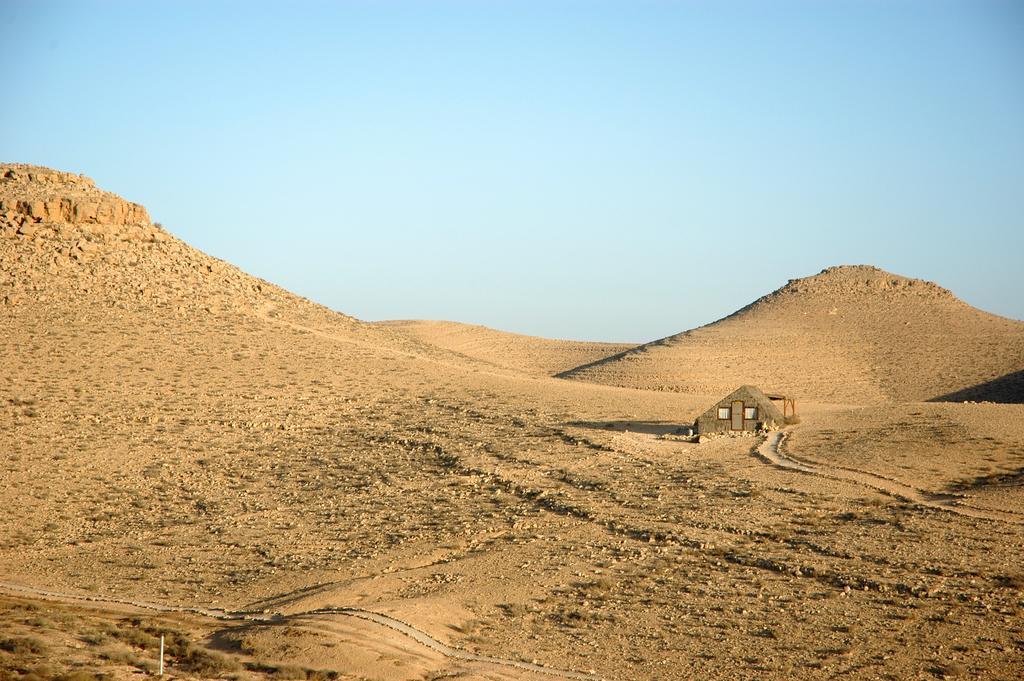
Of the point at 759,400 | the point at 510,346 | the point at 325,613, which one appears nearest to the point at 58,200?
the point at 759,400

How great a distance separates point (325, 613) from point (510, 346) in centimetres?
7777

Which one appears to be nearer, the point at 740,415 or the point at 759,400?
the point at 740,415

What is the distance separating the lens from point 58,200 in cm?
5338

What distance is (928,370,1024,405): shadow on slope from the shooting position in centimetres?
5750

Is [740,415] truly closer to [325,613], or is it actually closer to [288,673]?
[325,613]

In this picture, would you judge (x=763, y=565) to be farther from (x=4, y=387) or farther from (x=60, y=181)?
(x=60, y=181)

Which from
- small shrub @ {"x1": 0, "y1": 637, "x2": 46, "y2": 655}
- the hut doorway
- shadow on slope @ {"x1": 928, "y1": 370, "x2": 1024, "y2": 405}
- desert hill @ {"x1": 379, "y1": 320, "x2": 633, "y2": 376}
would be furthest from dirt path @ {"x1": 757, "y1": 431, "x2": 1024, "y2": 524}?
desert hill @ {"x1": 379, "y1": 320, "x2": 633, "y2": 376}

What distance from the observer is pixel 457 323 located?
105 meters

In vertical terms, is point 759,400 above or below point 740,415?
above

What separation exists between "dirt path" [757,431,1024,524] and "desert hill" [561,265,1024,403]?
2736 centimetres

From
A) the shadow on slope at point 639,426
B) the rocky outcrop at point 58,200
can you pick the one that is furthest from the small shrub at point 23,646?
the rocky outcrop at point 58,200

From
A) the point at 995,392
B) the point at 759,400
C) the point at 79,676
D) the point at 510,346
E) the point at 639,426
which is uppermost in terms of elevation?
the point at 510,346

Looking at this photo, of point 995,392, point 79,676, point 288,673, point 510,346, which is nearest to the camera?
point 79,676

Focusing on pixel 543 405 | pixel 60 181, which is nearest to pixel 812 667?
pixel 543 405
